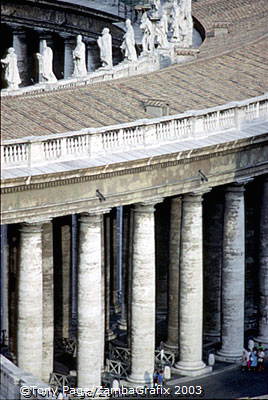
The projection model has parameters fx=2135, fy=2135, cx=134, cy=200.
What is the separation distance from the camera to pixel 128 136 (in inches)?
4274

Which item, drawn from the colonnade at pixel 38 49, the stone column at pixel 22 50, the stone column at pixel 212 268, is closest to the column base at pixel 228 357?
the stone column at pixel 212 268

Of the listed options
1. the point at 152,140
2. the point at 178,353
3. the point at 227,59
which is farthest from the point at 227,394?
the point at 227,59

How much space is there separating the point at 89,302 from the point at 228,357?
509 inches

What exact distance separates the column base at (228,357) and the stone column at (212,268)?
3211mm

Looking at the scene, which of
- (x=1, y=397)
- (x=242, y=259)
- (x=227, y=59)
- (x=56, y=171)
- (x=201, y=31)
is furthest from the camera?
(x=201, y=31)

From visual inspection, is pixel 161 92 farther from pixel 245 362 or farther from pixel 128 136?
pixel 245 362

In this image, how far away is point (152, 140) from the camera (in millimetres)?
110000

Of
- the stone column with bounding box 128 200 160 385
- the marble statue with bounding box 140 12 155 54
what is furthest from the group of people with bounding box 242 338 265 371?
the marble statue with bounding box 140 12 155 54

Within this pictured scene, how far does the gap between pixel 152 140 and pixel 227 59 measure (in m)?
19.2

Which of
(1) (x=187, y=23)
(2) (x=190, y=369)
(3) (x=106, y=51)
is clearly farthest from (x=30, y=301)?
(1) (x=187, y=23)

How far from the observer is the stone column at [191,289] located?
114 metres

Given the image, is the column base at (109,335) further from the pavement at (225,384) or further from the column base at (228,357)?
the pavement at (225,384)

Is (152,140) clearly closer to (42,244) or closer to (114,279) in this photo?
(42,244)

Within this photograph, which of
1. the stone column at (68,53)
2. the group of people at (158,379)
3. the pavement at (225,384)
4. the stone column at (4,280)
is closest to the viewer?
the pavement at (225,384)
